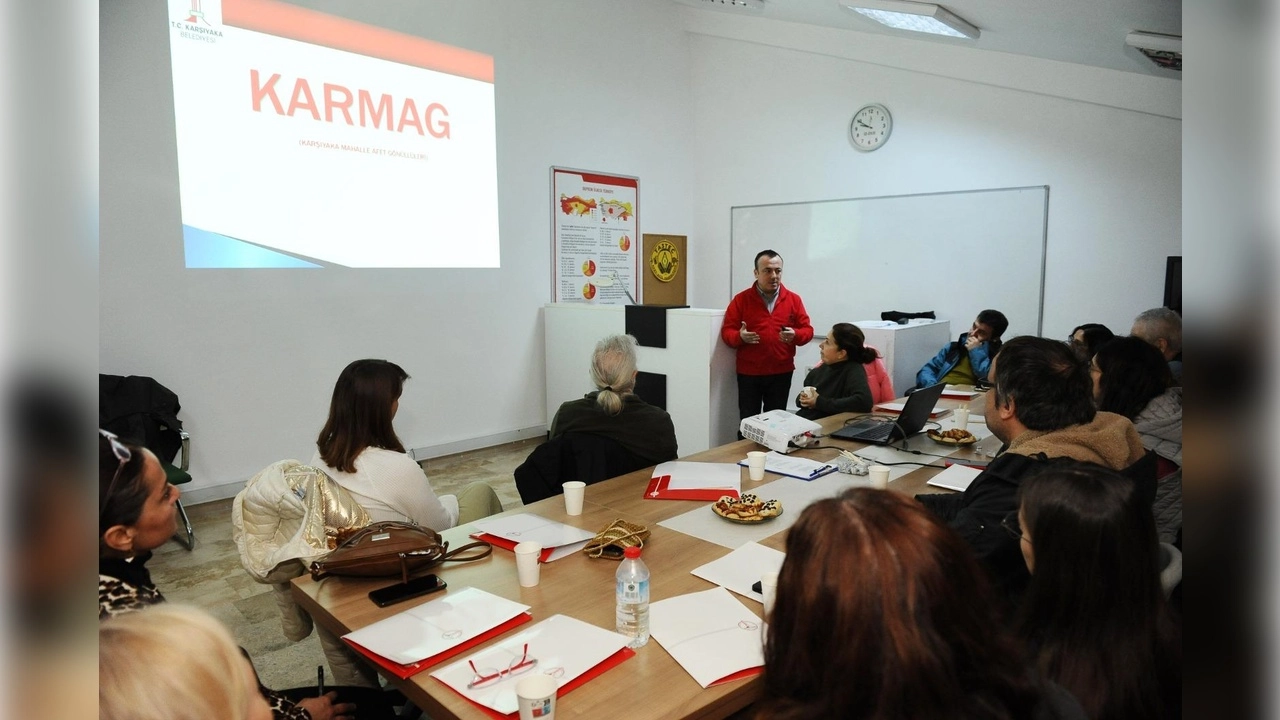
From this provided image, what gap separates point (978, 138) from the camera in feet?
17.3

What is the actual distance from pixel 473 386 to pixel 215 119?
7.63ft

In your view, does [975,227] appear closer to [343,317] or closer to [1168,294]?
[1168,294]

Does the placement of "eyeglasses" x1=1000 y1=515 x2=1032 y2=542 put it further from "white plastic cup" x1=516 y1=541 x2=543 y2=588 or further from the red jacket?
the red jacket

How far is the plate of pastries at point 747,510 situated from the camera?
1997 mm

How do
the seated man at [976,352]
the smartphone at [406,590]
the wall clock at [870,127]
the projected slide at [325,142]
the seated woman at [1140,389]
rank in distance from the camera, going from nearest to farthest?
the smartphone at [406,590] < the seated woman at [1140,389] < the projected slide at [325,142] < the seated man at [976,352] < the wall clock at [870,127]

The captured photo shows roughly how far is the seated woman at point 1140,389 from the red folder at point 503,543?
1.66 meters

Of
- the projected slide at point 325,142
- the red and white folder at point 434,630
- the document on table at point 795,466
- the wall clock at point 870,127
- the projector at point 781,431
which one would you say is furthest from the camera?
the wall clock at point 870,127

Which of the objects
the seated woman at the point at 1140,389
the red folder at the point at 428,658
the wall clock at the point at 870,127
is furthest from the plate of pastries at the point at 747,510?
the wall clock at the point at 870,127

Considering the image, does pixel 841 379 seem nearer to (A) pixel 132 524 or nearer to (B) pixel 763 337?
(B) pixel 763 337

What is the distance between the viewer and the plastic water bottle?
54.7 inches

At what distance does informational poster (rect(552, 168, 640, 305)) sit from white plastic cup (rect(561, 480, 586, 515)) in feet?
12.8

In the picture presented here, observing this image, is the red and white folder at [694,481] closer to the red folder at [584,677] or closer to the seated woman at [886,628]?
the red folder at [584,677]

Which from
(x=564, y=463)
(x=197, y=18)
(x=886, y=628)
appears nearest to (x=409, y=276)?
(x=197, y=18)
